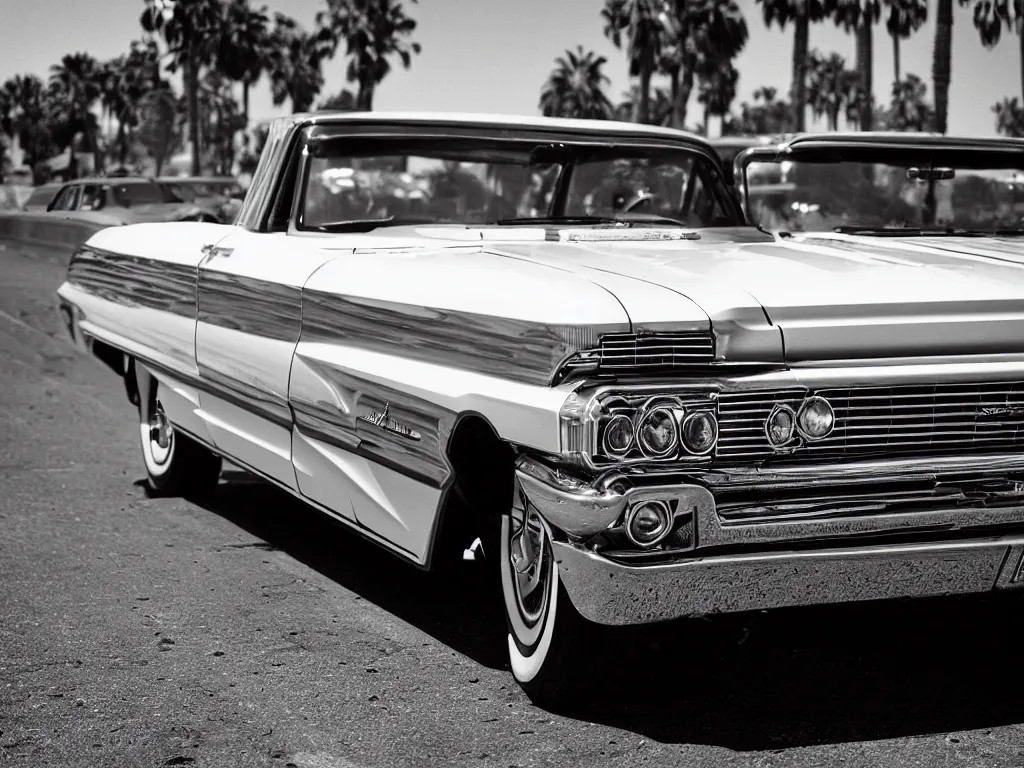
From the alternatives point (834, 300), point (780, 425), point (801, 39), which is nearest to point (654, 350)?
point (780, 425)

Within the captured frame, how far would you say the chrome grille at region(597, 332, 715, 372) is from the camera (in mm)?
3340

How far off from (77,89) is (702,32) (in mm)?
66441

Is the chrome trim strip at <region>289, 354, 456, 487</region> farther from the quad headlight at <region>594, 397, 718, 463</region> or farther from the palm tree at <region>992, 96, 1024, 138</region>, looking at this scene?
the palm tree at <region>992, 96, 1024, 138</region>

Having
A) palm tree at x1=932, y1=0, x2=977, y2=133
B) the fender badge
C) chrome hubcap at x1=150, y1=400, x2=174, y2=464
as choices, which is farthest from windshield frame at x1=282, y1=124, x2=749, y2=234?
palm tree at x1=932, y1=0, x2=977, y2=133

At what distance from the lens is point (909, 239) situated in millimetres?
5582

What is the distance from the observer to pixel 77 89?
101 metres

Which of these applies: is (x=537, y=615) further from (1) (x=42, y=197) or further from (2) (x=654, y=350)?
(1) (x=42, y=197)

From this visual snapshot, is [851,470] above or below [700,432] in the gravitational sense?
below

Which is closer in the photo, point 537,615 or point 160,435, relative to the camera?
point 537,615

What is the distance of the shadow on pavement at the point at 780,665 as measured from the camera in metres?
3.61

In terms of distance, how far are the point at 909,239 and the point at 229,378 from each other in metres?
2.52

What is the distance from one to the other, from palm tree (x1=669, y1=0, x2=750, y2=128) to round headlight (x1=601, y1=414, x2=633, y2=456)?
139 feet

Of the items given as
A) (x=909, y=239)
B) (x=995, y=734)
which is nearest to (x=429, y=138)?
(x=909, y=239)

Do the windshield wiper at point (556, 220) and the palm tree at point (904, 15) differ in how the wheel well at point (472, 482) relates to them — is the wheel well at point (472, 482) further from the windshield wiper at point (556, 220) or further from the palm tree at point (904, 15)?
the palm tree at point (904, 15)
